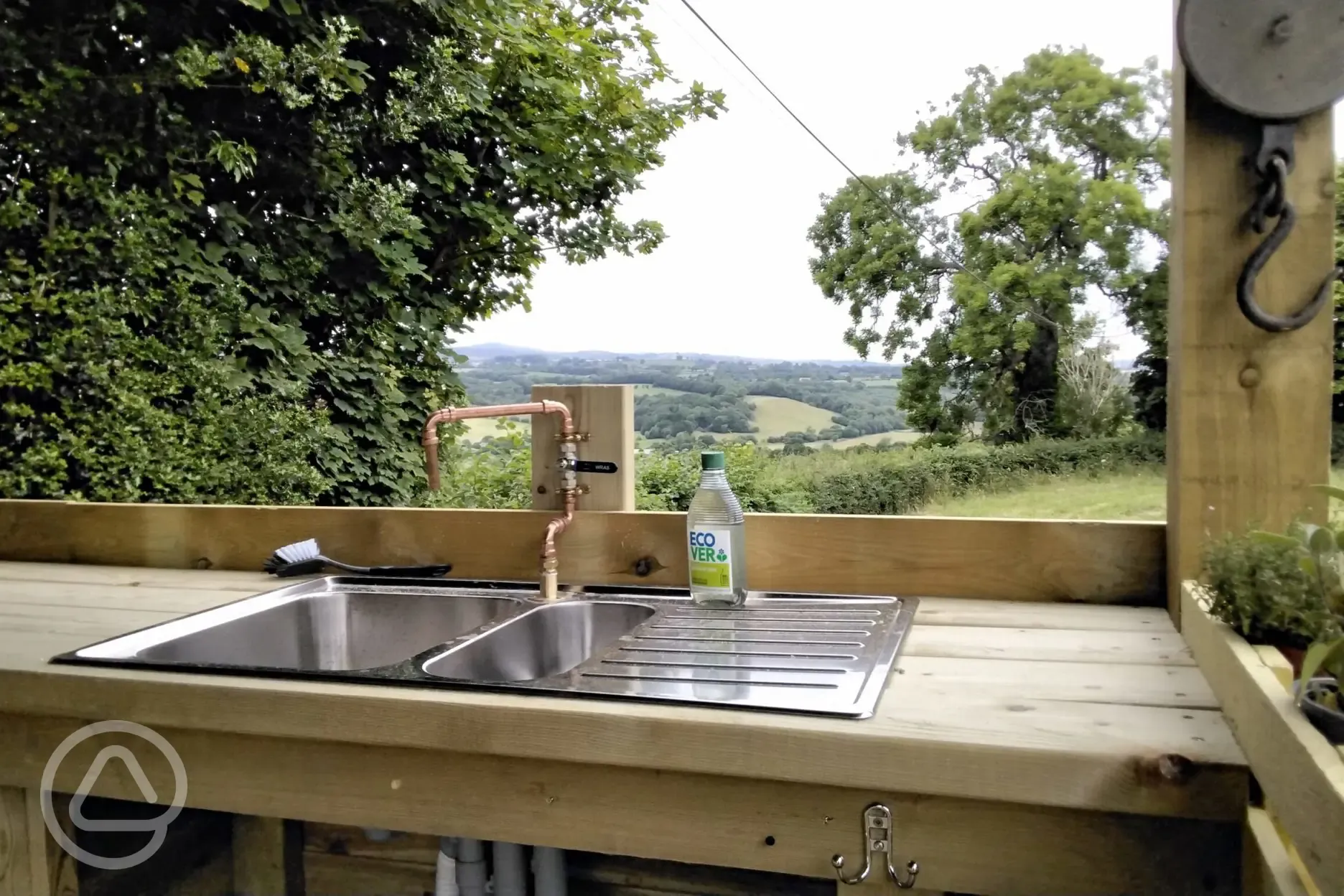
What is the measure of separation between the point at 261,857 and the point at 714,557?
33.2 inches

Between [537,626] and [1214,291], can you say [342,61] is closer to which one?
[537,626]

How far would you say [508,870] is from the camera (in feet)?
3.95

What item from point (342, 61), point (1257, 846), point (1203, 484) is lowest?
point (1257, 846)

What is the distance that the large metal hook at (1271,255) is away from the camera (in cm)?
108

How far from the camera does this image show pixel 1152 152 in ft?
5.93

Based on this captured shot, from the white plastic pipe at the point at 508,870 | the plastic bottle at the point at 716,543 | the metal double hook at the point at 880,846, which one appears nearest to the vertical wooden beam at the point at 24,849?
the white plastic pipe at the point at 508,870

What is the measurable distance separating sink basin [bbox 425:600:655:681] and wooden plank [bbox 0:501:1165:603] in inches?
4.2

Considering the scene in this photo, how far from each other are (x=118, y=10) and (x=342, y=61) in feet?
2.00

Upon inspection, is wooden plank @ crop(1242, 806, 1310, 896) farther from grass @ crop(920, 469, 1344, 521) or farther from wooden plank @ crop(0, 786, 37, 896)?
wooden plank @ crop(0, 786, 37, 896)

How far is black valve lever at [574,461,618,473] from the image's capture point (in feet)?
5.12

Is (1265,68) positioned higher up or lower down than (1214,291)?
higher up

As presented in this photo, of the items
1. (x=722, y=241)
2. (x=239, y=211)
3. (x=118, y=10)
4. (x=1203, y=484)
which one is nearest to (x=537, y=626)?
A: (x=1203, y=484)

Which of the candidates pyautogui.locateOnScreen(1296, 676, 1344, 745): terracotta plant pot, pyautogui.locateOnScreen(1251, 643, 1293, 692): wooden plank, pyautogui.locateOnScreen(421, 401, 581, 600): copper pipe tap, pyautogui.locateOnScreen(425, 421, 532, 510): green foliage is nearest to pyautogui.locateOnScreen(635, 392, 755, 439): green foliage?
pyautogui.locateOnScreen(425, 421, 532, 510): green foliage

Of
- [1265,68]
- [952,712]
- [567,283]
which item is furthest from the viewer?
[567,283]
